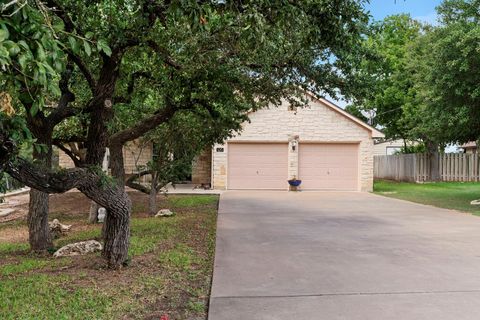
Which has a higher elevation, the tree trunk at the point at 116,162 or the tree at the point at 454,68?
the tree at the point at 454,68

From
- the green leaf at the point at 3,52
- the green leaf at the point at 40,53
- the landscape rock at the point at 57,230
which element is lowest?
the landscape rock at the point at 57,230

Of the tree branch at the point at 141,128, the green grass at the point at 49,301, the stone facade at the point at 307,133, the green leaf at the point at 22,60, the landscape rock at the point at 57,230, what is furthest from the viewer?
the stone facade at the point at 307,133

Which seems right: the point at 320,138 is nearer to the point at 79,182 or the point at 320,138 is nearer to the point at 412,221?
the point at 412,221

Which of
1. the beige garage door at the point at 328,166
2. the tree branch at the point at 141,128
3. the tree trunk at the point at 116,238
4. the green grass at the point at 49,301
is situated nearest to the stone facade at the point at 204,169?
the beige garage door at the point at 328,166

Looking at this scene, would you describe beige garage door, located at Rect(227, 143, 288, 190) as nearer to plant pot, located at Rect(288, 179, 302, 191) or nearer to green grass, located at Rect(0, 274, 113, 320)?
plant pot, located at Rect(288, 179, 302, 191)

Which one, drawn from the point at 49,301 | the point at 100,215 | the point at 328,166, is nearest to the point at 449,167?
the point at 328,166

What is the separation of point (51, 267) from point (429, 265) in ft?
18.8

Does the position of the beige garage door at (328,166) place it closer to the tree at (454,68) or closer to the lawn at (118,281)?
the tree at (454,68)

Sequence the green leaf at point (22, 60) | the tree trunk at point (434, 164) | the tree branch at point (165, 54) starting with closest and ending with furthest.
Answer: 1. the green leaf at point (22, 60)
2. the tree branch at point (165, 54)
3. the tree trunk at point (434, 164)

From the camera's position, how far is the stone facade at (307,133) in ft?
74.7

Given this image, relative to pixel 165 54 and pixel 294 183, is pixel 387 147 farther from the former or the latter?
pixel 165 54

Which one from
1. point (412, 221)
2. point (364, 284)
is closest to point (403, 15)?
point (412, 221)

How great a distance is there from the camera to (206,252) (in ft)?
26.8

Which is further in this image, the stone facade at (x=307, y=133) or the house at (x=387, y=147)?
the house at (x=387, y=147)
